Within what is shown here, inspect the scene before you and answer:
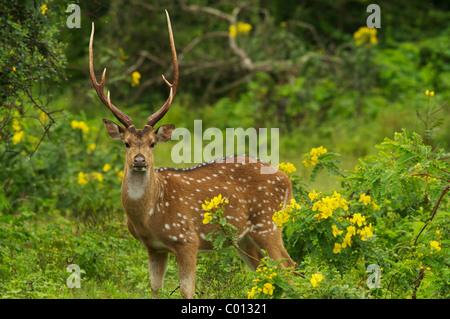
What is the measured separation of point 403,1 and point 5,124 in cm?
1196

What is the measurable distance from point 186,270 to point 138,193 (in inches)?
29.1

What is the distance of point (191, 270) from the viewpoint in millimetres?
6164

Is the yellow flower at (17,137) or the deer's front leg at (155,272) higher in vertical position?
the yellow flower at (17,137)

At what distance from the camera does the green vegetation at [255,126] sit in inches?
230

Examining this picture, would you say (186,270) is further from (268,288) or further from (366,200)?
(366,200)

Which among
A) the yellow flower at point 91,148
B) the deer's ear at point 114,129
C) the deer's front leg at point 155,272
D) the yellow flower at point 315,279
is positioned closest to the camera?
the yellow flower at point 315,279

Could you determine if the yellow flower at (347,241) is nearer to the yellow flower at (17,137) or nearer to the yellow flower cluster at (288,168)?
the yellow flower cluster at (288,168)

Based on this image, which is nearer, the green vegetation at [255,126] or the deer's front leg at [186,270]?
the green vegetation at [255,126]

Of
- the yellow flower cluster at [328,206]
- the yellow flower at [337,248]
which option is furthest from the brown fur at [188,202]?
the yellow flower cluster at [328,206]

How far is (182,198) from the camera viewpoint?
6.48 m

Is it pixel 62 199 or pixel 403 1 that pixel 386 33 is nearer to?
pixel 403 1
